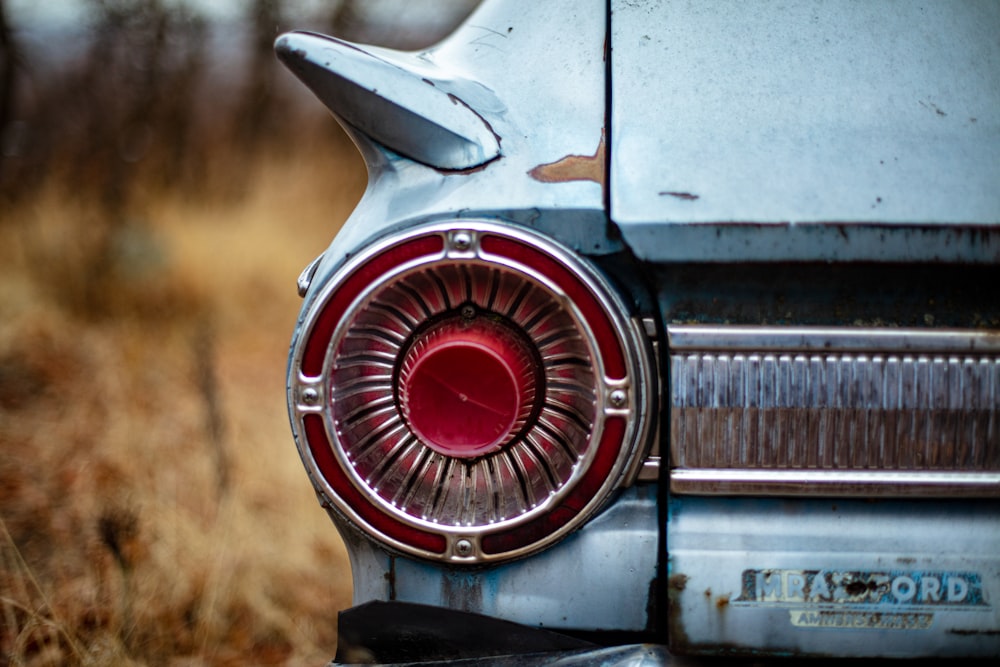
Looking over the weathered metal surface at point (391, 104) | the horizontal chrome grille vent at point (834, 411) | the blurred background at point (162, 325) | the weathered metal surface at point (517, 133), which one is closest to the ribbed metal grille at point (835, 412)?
the horizontal chrome grille vent at point (834, 411)

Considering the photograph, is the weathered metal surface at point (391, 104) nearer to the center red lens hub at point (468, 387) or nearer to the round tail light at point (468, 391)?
the round tail light at point (468, 391)

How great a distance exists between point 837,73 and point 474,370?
0.68 m

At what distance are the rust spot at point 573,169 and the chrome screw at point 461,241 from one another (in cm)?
13

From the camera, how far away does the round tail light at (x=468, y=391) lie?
1.03 m

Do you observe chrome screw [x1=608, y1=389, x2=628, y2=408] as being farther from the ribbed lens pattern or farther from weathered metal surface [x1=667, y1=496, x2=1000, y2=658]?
weathered metal surface [x1=667, y1=496, x2=1000, y2=658]

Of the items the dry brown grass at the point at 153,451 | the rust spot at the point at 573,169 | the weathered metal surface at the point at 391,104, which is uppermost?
the weathered metal surface at the point at 391,104

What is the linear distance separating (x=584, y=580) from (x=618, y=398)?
0.26m

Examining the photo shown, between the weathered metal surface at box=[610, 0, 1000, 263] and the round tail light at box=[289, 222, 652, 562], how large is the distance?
144 mm

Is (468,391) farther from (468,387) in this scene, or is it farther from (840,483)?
(840,483)

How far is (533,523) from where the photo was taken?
107 cm

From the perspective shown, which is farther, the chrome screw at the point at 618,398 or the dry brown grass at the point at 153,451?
the dry brown grass at the point at 153,451

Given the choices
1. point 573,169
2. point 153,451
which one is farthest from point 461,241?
point 153,451

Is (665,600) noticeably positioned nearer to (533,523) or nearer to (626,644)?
(626,644)

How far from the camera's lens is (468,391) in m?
1.05
